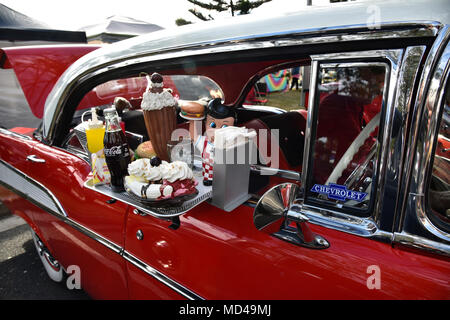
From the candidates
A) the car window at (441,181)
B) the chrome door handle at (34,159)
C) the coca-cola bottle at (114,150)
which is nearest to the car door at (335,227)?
the car window at (441,181)

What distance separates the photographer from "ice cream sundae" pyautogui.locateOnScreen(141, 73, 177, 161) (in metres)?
1.33

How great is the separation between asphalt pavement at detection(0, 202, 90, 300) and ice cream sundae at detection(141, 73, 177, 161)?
1.62 meters

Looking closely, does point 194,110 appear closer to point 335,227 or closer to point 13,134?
point 335,227

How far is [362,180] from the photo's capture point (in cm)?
93

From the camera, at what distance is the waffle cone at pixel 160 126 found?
1.36 m

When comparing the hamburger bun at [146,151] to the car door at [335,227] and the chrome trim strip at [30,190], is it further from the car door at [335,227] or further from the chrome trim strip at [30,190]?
the chrome trim strip at [30,190]

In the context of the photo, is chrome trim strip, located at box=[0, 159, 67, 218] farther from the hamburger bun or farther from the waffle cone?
the waffle cone

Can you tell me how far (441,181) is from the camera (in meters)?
0.87

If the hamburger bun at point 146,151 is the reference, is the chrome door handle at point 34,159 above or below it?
below

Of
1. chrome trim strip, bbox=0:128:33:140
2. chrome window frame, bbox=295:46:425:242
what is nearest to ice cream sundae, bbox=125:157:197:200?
chrome window frame, bbox=295:46:425:242

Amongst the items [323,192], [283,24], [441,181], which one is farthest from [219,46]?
[441,181]

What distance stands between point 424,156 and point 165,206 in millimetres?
868
